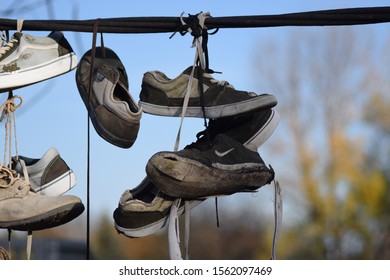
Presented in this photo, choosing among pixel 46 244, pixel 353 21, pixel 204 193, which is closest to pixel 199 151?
pixel 204 193

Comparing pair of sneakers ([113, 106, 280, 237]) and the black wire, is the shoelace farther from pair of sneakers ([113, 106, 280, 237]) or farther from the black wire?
pair of sneakers ([113, 106, 280, 237])

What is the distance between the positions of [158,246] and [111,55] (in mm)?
28271

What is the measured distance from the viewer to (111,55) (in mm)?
2350

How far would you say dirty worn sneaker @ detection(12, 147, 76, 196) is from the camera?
7.97ft

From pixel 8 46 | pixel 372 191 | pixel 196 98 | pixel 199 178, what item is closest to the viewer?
pixel 199 178

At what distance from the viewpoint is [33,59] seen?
92.8 inches

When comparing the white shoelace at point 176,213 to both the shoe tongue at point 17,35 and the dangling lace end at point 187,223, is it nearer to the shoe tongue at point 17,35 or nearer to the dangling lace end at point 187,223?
the dangling lace end at point 187,223

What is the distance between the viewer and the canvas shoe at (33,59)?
91.3 inches

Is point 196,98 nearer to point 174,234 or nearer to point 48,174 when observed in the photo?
point 174,234

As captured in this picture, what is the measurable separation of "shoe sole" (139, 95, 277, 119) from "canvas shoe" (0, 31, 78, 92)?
0.90 feet

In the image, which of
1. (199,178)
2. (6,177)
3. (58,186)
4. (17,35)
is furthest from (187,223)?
(17,35)

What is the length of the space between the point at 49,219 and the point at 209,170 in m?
0.49

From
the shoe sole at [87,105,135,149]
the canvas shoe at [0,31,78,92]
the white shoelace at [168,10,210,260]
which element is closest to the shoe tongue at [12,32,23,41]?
the canvas shoe at [0,31,78,92]

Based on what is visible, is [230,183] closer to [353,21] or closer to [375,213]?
[353,21]
